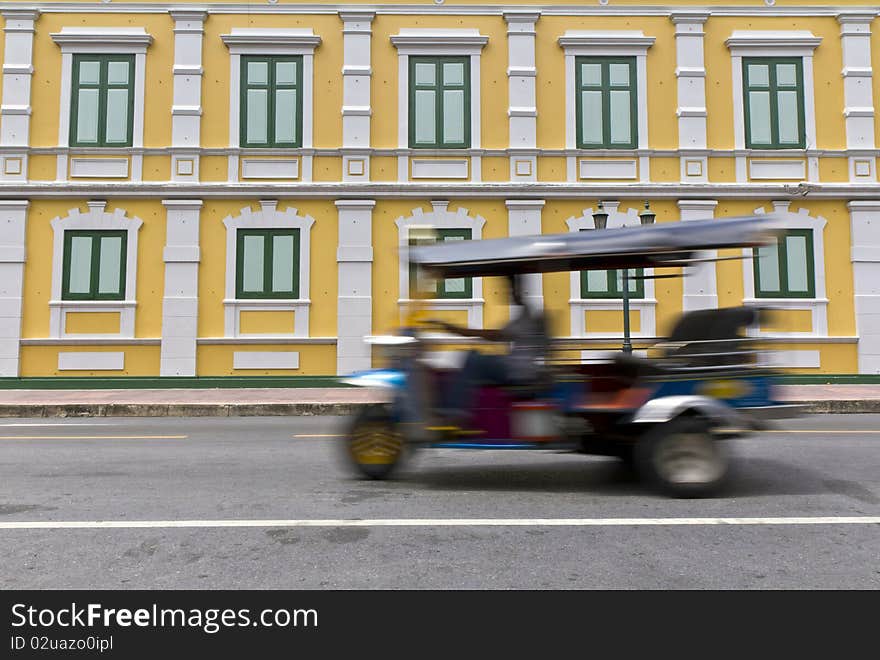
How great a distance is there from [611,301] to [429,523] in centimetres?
1238

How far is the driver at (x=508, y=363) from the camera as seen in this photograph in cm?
584

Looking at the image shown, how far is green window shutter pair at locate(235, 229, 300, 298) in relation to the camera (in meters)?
16.1

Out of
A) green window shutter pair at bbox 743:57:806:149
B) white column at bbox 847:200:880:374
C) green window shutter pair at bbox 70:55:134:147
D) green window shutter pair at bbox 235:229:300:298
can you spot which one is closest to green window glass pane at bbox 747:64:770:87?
green window shutter pair at bbox 743:57:806:149

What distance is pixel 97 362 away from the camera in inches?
621

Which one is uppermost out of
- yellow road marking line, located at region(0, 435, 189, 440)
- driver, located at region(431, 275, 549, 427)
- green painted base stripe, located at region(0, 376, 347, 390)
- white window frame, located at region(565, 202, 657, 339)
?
white window frame, located at region(565, 202, 657, 339)

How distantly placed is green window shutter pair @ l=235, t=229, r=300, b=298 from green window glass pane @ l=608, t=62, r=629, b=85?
8.85 m

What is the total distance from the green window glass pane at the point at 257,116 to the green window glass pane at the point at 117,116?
3.00 m

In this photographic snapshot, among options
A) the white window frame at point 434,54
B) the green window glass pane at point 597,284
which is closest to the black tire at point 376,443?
the green window glass pane at point 597,284

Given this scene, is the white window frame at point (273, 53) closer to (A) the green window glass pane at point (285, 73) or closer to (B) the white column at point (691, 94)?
(A) the green window glass pane at point (285, 73)

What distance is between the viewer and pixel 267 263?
53.0ft

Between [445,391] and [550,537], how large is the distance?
193 centimetres

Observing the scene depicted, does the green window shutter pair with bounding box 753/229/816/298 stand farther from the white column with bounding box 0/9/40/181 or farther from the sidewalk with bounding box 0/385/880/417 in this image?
the white column with bounding box 0/9/40/181

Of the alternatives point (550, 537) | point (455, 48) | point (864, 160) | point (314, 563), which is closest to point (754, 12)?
point (864, 160)

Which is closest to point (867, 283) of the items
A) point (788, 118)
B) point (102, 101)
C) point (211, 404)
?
point (788, 118)
